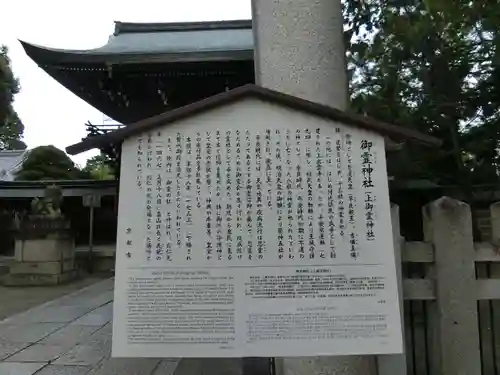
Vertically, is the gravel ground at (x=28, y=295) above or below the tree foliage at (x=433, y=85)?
below

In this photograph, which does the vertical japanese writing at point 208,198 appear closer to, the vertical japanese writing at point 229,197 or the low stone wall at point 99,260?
the vertical japanese writing at point 229,197

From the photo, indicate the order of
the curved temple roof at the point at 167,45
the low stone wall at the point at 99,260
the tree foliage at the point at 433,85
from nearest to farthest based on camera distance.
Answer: the tree foliage at the point at 433,85
the curved temple roof at the point at 167,45
the low stone wall at the point at 99,260

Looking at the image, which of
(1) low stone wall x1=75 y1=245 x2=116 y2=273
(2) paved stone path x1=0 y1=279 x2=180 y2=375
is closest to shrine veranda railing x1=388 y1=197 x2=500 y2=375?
(2) paved stone path x1=0 y1=279 x2=180 y2=375

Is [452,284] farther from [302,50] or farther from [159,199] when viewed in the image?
[159,199]

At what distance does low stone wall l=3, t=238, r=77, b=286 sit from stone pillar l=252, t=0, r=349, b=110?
9.12m

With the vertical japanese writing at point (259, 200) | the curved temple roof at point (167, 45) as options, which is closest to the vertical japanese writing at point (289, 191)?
the vertical japanese writing at point (259, 200)

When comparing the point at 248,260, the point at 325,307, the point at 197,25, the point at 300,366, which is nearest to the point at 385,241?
the point at 325,307

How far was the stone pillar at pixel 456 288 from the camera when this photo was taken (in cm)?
294

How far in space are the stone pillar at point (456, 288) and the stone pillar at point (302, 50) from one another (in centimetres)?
95

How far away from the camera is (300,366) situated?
8.80 feet

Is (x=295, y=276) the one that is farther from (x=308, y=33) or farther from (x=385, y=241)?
(x=308, y=33)

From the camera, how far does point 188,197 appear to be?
2.37m

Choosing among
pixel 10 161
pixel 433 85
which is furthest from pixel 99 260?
pixel 10 161

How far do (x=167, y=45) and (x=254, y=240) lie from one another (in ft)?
28.4
